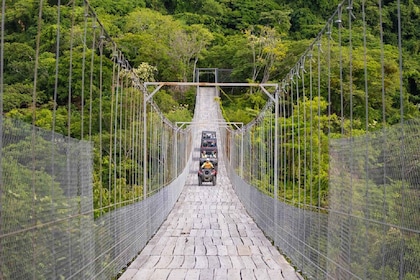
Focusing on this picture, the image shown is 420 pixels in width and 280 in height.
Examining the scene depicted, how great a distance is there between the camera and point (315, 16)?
78562 mm

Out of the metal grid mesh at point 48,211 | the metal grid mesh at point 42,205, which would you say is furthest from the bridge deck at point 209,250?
the metal grid mesh at point 42,205

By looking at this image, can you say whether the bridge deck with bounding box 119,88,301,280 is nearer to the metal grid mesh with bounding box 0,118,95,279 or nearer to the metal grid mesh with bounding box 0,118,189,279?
the metal grid mesh with bounding box 0,118,189,279

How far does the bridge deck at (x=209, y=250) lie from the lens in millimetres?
9195

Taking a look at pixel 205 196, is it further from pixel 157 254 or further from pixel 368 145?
pixel 368 145

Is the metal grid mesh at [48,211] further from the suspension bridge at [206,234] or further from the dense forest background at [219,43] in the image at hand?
the dense forest background at [219,43]

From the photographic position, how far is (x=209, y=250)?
11789 millimetres

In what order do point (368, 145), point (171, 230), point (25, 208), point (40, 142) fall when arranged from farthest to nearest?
point (171, 230)
point (368, 145)
point (40, 142)
point (25, 208)

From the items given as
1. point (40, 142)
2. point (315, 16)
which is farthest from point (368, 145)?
point (315, 16)

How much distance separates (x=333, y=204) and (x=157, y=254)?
5.21 meters

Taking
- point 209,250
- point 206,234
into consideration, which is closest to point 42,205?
point 209,250

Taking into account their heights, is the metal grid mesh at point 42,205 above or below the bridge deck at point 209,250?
above

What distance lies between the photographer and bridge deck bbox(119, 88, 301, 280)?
9195 mm

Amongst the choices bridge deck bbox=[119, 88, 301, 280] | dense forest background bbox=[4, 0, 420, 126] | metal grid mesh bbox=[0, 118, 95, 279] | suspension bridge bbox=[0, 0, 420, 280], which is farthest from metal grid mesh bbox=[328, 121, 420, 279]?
dense forest background bbox=[4, 0, 420, 126]

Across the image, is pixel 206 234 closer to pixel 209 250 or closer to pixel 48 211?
pixel 209 250
